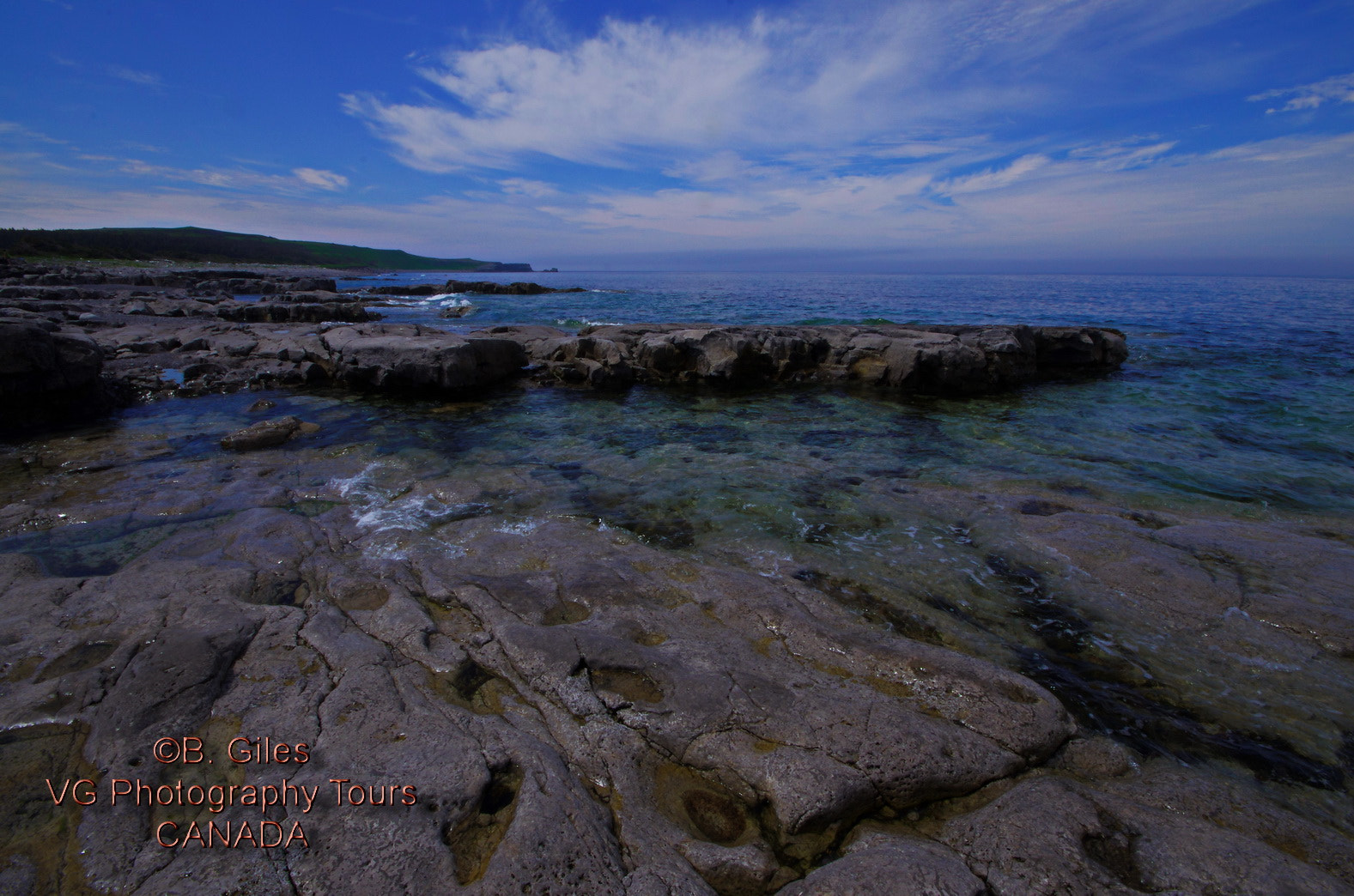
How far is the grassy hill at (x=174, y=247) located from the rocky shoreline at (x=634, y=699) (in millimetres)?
84795

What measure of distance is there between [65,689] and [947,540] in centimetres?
816

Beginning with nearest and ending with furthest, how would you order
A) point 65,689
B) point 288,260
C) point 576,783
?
point 576,783, point 65,689, point 288,260

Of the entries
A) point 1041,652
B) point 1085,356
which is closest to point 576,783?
point 1041,652

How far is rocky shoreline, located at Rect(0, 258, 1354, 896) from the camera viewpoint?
2803mm

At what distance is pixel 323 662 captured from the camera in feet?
13.7

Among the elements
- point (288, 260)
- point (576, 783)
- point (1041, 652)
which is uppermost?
point (288, 260)

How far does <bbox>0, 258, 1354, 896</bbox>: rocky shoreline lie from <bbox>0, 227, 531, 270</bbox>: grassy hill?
3338 inches

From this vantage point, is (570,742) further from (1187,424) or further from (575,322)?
(575,322)

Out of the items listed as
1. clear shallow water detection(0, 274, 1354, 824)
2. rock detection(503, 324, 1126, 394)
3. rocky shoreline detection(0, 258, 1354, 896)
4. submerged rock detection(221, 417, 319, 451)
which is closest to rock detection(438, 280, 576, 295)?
rock detection(503, 324, 1126, 394)

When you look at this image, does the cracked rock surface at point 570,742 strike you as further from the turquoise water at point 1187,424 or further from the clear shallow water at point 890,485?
→ the turquoise water at point 1187,424

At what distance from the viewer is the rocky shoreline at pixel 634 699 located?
110 inches

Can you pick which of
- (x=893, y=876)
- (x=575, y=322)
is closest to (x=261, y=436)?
(x=893, y=876)

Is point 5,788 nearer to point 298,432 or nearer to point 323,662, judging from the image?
point 323,662

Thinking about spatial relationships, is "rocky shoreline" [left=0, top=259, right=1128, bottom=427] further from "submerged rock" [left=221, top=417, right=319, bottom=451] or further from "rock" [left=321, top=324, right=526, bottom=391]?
"submerged rock" [left=221, top=417, right=319, bottom=451]
